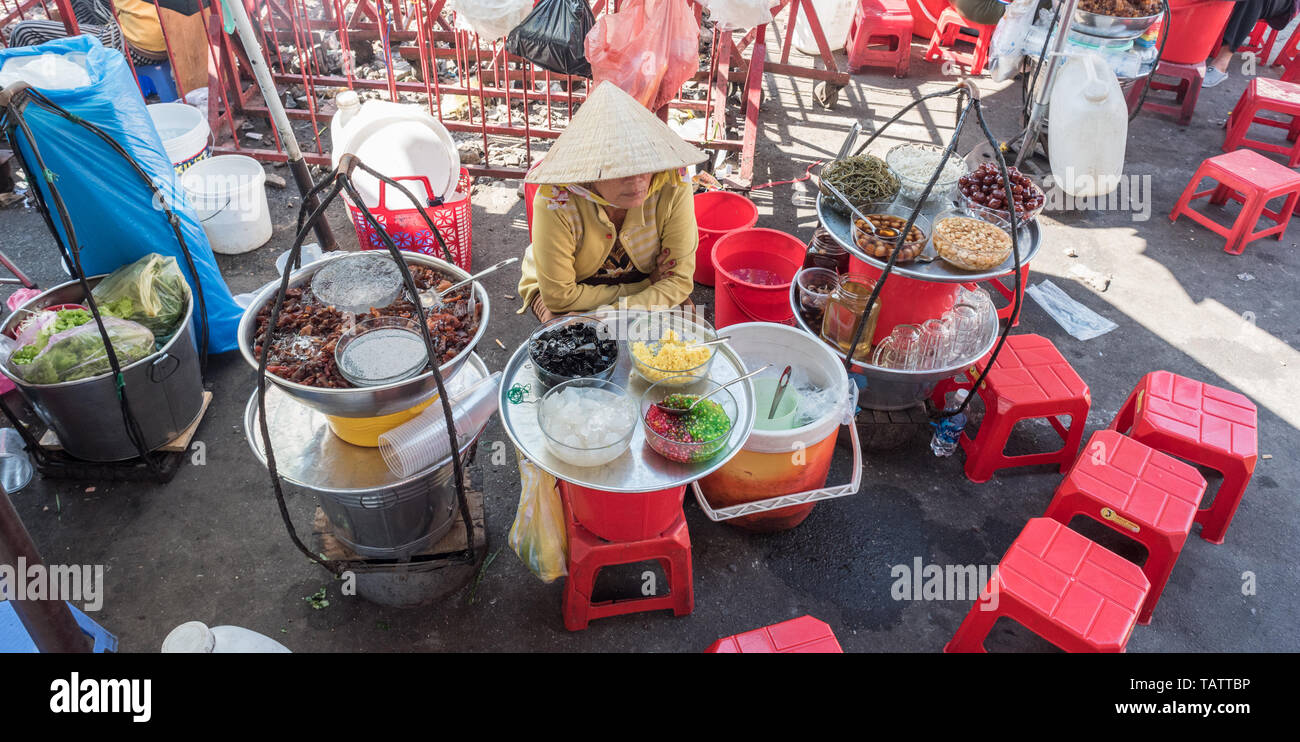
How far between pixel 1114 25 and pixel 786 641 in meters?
5.59

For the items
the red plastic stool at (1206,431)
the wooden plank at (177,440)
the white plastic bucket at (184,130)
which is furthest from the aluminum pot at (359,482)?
the red plastic stool at (1206,431)

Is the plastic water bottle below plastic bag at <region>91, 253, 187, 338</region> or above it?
below

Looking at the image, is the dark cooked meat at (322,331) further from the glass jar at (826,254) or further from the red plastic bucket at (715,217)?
the red plastic bucket at (715,217)

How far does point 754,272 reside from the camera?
175 inches

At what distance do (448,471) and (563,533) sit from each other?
54 centimetres

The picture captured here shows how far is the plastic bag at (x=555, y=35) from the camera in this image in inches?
185

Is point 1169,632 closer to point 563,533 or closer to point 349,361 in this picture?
point 563,533

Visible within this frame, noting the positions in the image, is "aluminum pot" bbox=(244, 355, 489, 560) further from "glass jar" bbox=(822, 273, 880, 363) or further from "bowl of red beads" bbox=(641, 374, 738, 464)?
"glass jar" bbox=(822, 273, 880, 363)

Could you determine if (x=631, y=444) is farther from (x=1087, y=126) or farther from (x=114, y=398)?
(x=1087, y=126)

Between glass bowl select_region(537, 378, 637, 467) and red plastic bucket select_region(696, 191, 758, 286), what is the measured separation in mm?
2464

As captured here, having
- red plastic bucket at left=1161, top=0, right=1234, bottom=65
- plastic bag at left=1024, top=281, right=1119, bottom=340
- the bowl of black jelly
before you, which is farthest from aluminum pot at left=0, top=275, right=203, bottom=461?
red plastic bucket at left=1161, top=0, right=1234, bottom=65

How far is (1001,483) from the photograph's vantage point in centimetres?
379

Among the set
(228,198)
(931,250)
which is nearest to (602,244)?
(931,250)

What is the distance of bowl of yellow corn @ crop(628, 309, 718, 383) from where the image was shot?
2477 millimetres
